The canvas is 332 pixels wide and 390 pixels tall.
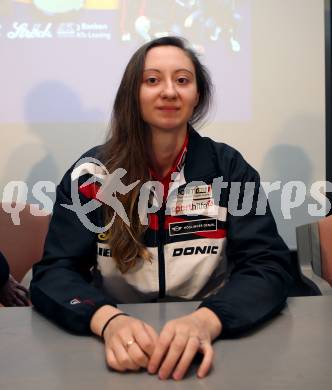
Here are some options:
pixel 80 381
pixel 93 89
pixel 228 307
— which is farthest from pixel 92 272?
pixel 93 89

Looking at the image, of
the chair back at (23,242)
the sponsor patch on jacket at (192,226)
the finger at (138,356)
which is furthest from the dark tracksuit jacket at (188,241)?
the chair back at (23,242)

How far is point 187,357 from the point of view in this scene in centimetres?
73

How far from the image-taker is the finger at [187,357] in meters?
0.70

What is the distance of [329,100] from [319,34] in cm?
38

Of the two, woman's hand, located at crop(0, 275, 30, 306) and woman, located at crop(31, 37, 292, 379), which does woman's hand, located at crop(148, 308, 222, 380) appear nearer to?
woman, located at crop(31, 37, 292, 379)

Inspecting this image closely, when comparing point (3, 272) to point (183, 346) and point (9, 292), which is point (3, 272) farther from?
point (183, 346)

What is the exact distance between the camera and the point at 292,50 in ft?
8.61

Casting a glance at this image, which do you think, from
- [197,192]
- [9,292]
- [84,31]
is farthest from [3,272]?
[84,31]

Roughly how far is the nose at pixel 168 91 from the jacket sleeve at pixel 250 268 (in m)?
0.25

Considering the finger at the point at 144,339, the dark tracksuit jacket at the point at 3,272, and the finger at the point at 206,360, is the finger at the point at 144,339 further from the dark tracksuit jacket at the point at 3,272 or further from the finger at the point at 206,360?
the dark tracksuit jacket at the point at 3,272

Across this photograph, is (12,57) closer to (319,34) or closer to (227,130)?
(227,130)

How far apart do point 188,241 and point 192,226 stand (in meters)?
0.04

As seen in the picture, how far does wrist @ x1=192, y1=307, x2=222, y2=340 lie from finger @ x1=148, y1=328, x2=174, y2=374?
0.09 metres

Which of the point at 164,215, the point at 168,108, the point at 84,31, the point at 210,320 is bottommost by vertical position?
the point at 210,320
